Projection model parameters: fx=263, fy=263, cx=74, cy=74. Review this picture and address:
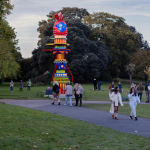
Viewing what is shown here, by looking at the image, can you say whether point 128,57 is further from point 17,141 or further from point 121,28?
point 17,141

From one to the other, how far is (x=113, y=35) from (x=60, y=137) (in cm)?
5285

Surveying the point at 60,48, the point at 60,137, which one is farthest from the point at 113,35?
the point at 60,137

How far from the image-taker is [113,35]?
2350 inches

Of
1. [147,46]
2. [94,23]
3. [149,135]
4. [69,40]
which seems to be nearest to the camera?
[149,135]

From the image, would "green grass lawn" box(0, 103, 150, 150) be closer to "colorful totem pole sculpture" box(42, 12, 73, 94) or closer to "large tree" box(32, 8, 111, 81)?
"colorful totem pole sculpture" box(42, 12, 73, 94)

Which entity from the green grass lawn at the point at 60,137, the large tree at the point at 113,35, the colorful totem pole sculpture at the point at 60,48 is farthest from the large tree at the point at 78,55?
the green grass lawn at the point at 60,137

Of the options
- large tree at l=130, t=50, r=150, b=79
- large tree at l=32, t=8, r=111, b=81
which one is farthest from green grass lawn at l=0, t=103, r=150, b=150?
large tree at l=130, t=50, r=150, b=79

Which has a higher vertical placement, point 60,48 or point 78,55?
point 78,55

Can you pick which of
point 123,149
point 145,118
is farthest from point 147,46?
point 123,149

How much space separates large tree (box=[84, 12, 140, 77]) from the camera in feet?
195

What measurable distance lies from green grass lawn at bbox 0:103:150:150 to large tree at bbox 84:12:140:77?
49.2m

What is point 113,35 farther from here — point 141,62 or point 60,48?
point 60,48

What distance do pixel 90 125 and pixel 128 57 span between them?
5176 centimetres

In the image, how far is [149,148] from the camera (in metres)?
7.70
